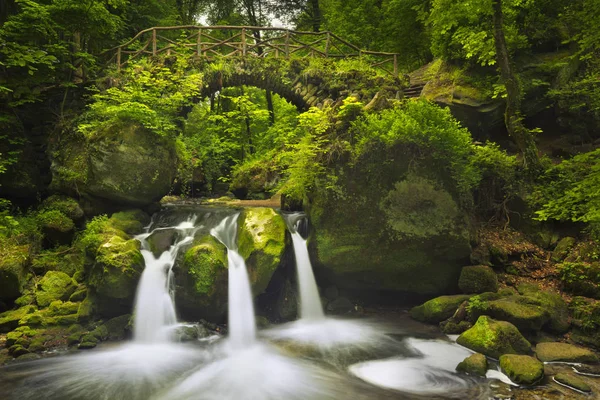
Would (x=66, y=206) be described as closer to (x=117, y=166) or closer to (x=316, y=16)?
(x=117, y=166)

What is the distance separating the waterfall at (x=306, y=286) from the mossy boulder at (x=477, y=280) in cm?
334

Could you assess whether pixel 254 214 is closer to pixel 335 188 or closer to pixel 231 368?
pixel 335 188

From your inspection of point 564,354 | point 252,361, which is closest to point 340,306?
point 252,361

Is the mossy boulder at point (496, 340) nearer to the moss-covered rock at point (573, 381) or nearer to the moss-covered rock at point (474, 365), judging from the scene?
the moss-covered rock at point (474, 365)

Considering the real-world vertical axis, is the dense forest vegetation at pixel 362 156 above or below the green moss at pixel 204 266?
above

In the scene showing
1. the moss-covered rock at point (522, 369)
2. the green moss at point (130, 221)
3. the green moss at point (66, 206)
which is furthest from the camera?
the green moss at point (66, 206)

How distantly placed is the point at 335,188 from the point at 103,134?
20.5ft

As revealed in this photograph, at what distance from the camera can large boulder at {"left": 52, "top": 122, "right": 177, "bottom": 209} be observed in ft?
30.8

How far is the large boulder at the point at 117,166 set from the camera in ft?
30.8

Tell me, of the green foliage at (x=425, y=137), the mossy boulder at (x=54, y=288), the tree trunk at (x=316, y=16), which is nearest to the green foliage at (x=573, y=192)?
the green foliage at (x=425, y=137)

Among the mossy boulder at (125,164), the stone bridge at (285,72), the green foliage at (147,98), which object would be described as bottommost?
the mossy boulder at (125,164)

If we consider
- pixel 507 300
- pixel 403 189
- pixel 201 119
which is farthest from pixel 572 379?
pixel 201 119

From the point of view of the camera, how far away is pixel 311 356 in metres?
6.65

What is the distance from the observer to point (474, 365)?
19.0ft
